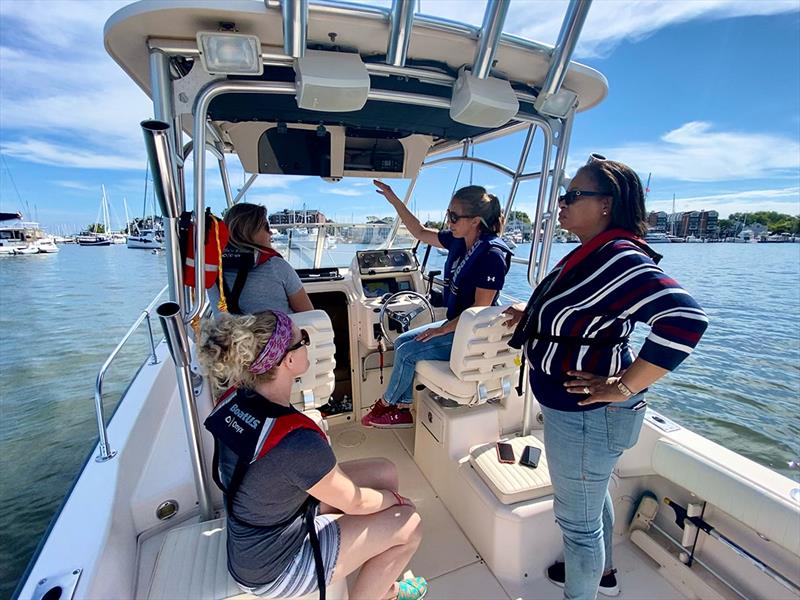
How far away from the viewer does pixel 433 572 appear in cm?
176

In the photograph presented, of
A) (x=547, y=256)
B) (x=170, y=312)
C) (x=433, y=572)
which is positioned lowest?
(x=433, y=572)

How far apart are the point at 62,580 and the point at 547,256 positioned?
2119 mm

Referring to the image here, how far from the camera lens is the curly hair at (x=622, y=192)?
3.97ft

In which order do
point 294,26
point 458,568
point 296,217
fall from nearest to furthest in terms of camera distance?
point 294,26, point 458,568, point 296,217

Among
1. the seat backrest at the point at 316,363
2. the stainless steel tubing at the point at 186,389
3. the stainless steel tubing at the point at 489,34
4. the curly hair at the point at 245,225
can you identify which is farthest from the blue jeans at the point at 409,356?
the stainless steel tubing at the point at 489,34

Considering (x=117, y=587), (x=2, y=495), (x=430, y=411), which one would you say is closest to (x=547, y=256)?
(x=430, y=411)

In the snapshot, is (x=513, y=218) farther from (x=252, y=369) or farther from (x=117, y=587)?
(x=117, y=587)

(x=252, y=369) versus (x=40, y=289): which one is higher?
(x=252, y=369)

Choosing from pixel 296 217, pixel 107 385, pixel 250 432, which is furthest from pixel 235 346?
pixel 107 385

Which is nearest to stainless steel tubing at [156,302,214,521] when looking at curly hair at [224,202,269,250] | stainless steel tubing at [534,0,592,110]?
curly hair at [224,202,269,250]

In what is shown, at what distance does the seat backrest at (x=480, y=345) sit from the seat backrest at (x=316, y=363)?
0.63m

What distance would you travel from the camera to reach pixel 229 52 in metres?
1.14

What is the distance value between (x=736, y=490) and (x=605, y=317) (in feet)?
3.33

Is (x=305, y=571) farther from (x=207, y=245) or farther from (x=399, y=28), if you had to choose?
(x=399, y=28)
